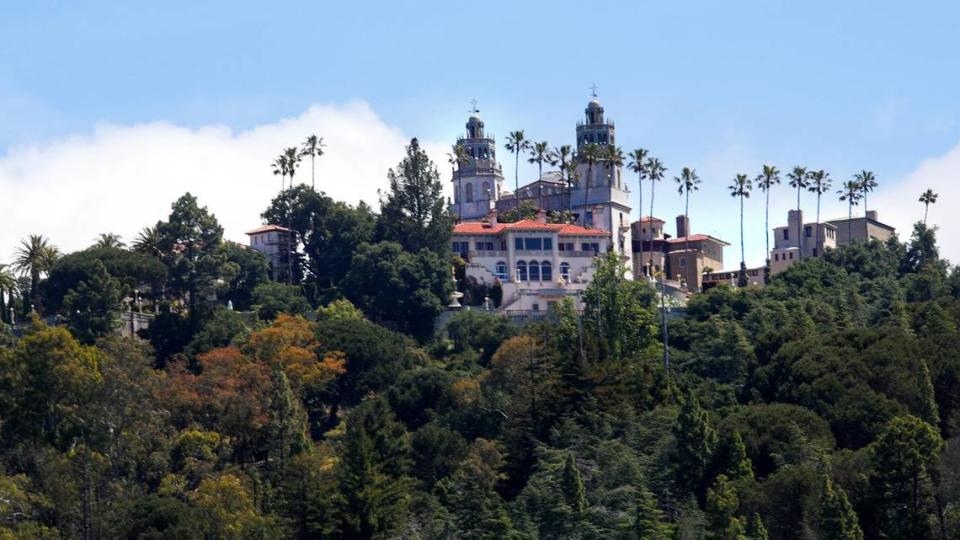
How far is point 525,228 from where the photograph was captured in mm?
130750

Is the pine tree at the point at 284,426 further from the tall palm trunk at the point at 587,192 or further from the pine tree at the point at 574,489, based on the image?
the tall palm trunk at the point at 587,192

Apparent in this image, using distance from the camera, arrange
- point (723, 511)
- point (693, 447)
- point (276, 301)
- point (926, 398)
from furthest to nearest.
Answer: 1. point (276, 301)
2. point (926, 398)
3. point (693, 447)
4. point (723, 511)

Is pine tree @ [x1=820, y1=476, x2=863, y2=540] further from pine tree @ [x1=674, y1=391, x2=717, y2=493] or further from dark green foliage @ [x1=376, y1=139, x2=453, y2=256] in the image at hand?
dark green foliage @ [x1=376, y1=139, x2=453, y2=256]

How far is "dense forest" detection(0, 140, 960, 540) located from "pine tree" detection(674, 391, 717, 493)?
95 mm

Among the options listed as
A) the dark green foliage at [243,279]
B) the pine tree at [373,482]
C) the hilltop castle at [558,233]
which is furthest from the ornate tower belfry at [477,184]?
the pine tree at [373,482]

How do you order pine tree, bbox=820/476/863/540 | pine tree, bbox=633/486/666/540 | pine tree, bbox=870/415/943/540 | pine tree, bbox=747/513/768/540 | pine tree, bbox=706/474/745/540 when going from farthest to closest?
pine tree, bbox=633/486/666/540 → pine tree, bbox=870/415/943/540 → pine tree, bbox=747/513/768/540 → pine tree, bbox=706/474/745/540 → pine tree, bbox=820/476/863/540

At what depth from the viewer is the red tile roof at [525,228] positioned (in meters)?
131

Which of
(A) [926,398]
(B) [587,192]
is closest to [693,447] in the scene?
(A) [926,398]

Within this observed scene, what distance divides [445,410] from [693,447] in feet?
61.9

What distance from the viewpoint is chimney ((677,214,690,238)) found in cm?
15012

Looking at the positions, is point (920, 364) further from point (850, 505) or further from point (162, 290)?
point (162, 290)

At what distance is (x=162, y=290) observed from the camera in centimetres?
11525

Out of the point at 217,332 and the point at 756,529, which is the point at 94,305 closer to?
the point at 217,332

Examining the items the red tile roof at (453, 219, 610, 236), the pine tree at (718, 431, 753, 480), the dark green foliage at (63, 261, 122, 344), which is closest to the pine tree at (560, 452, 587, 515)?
the pine tree at (718, 431, 753, 480)
